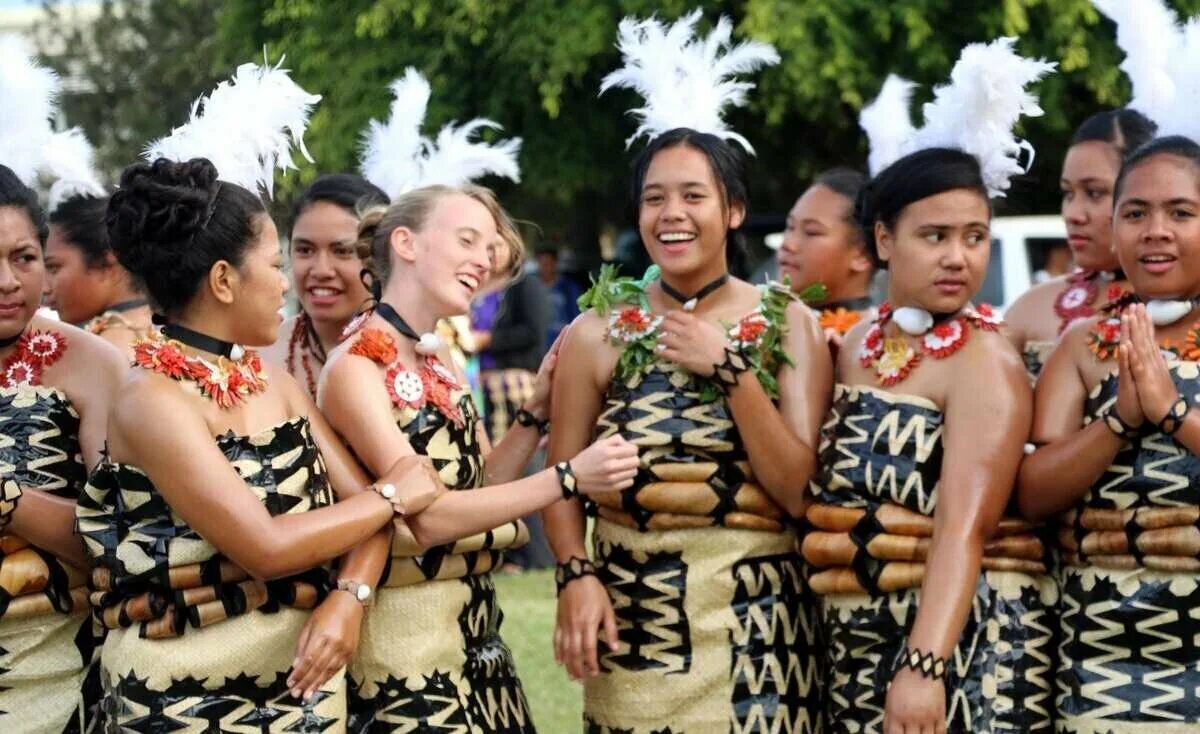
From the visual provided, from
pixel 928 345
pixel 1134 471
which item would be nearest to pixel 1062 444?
pixel 1134 471

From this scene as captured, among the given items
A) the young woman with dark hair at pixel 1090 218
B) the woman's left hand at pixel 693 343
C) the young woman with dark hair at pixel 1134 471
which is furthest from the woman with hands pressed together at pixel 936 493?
the young woman with dark hair at pixel 1090 218

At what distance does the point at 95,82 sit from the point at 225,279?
25.1 metres

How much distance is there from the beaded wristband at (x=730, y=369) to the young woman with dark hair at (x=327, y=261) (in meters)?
1.35

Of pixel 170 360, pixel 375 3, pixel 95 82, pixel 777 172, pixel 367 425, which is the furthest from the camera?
pixel 95 82

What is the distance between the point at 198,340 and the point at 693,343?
128 cm

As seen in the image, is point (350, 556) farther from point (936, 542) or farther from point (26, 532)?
point (936, 542)

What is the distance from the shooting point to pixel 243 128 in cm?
447

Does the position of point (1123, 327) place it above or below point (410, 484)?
above

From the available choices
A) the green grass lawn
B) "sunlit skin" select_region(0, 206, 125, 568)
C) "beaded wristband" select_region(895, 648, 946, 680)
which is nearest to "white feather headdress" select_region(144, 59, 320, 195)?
"sunlit skin" select_region(0, 206, 125, 568)

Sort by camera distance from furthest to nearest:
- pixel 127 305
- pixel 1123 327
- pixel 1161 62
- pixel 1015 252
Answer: pixel 1015 252, pixel 127 305, pixel 1161 62, pixel 1123 327

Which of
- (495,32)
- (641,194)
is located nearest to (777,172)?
(495,32)

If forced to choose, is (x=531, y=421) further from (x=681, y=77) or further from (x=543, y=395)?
(x=681, y=77)

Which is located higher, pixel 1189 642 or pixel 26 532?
pixel 26 532

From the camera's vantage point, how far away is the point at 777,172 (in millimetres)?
18344
